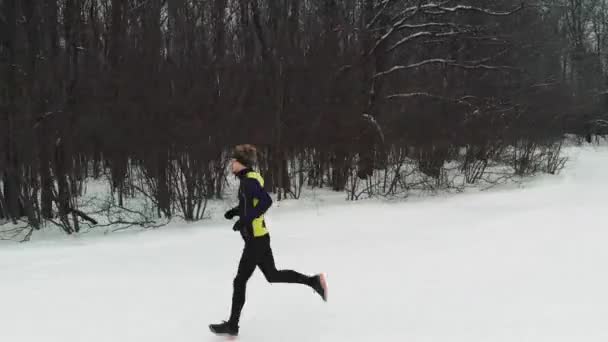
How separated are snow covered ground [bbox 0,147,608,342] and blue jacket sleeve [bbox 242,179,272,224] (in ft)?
3.81

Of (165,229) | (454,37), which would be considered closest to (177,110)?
(165,229)

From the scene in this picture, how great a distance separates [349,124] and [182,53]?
4.76 metres

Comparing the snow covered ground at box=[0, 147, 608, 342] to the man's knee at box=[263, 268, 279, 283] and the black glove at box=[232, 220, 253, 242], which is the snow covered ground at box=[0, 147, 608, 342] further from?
the black glove at box=[232, 220, 253, 242]

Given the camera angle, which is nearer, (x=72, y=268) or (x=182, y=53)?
(x=72, y=268)

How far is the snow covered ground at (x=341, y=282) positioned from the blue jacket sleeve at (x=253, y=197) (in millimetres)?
1160

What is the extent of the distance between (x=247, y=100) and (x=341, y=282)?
7.15 m

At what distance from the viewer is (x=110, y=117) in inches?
437

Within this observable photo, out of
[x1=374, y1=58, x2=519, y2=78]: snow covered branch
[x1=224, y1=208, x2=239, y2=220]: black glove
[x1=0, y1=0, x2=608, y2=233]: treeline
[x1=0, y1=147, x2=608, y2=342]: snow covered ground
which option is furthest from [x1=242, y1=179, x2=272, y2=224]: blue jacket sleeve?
[x1=374, y1=58, x2=519, y2=78]: snow covered branch

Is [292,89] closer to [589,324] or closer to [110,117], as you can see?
[110,117]

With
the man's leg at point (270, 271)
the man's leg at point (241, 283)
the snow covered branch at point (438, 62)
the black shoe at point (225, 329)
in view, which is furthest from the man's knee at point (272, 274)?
the snow covered branch at point (438, 62)

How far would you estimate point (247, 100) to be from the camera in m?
12.7

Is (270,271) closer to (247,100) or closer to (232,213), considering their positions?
(232,213)

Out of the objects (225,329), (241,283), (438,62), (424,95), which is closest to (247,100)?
(424,95)

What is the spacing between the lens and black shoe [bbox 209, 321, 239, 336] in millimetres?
4684
